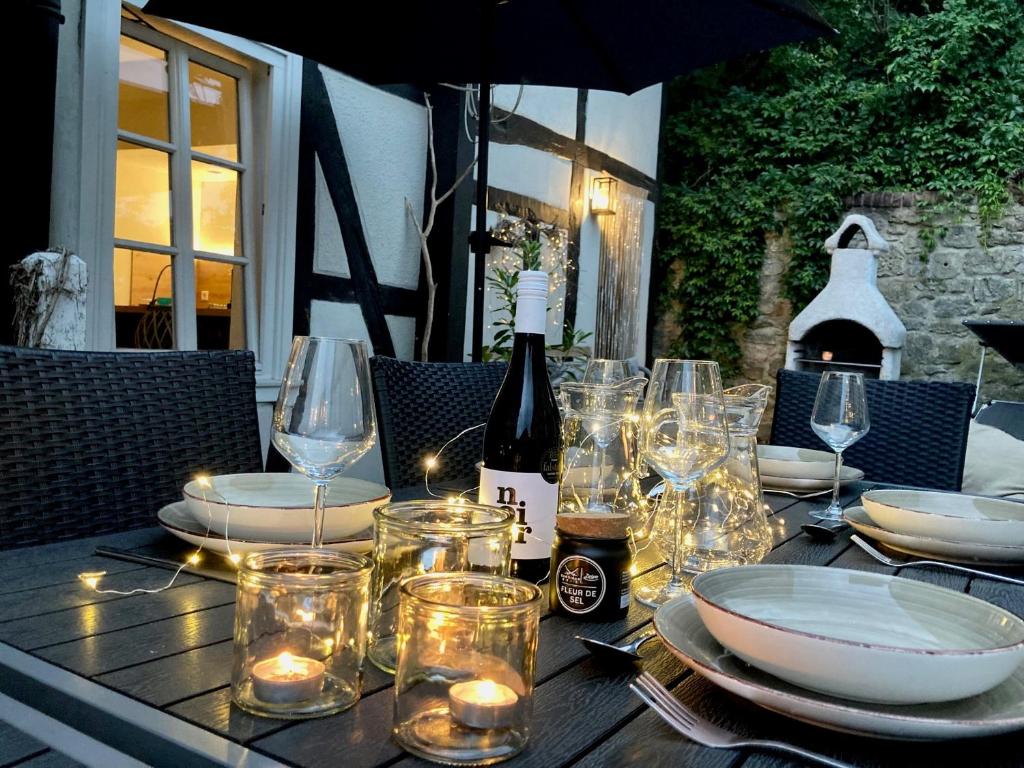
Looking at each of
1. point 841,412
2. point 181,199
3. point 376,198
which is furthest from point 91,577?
point 376,198

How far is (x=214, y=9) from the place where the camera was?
94.1 inches

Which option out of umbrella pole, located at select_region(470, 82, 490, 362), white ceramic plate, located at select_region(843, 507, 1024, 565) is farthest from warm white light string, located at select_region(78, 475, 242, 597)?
umbrella pole, located at select_region(470, 82, 490, 362)

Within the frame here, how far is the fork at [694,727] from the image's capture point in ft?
1.65

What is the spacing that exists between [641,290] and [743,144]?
157 cm

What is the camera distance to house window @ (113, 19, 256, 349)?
302 centimetres

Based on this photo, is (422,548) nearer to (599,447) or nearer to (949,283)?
(599,447)

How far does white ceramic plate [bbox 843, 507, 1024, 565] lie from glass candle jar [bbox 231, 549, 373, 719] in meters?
0.79

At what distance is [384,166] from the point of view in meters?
3.97

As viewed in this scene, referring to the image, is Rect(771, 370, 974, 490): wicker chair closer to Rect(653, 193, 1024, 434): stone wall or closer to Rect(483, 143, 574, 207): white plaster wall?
Rect(483, 143, 574, 207): white plaster wall

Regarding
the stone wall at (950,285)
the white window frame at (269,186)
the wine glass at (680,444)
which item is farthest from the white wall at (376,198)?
the stone wall at (950,285)

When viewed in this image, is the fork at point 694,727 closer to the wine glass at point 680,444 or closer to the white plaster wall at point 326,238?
the wine glass at point 680,444

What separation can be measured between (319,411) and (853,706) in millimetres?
484

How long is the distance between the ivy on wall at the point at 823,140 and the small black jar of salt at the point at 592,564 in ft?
21.5

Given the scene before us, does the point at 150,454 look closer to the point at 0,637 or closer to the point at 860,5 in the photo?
the point at 0,637
